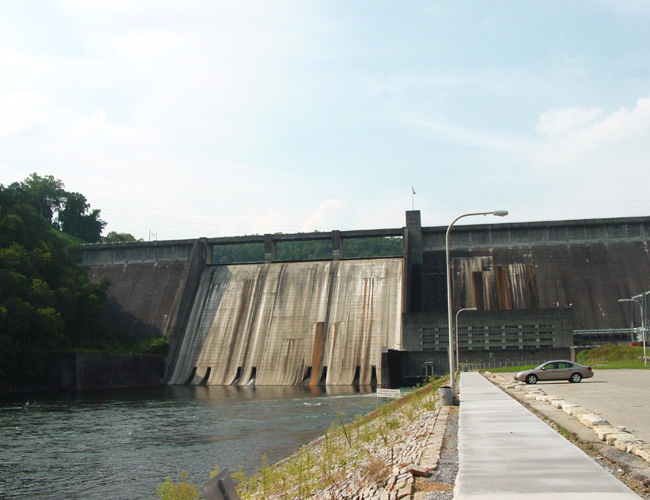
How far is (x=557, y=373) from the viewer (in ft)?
110

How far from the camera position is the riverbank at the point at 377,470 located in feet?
29.3

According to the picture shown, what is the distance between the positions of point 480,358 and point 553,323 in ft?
21.7

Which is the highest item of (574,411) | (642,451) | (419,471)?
(574,411)

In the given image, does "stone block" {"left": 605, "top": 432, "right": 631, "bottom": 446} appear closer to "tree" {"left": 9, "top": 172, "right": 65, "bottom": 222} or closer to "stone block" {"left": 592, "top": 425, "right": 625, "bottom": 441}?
"stone block" {"left": 592, "top": 425, "right": 625, "bottom": 441}

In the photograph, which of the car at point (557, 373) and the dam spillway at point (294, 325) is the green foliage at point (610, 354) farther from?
the car at point (557, 373)

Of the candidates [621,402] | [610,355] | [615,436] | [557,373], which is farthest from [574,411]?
[610,355]

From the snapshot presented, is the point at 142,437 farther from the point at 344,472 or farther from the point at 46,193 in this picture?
the point at 46,193

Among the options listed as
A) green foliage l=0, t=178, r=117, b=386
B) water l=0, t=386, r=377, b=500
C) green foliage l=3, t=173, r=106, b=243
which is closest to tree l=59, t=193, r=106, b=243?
green foliage l=3, t=173, r=106, b=243

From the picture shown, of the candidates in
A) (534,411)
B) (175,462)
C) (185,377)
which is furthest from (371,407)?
(185,377)

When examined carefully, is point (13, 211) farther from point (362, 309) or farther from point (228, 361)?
point (362, 309)

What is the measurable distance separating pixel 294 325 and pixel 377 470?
52.0 m

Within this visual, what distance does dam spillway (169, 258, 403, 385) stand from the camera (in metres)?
58.2

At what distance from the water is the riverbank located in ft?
13.4

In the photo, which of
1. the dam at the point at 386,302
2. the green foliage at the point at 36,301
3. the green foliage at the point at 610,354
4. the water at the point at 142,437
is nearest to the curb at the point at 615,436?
the water at the point at 142,437
